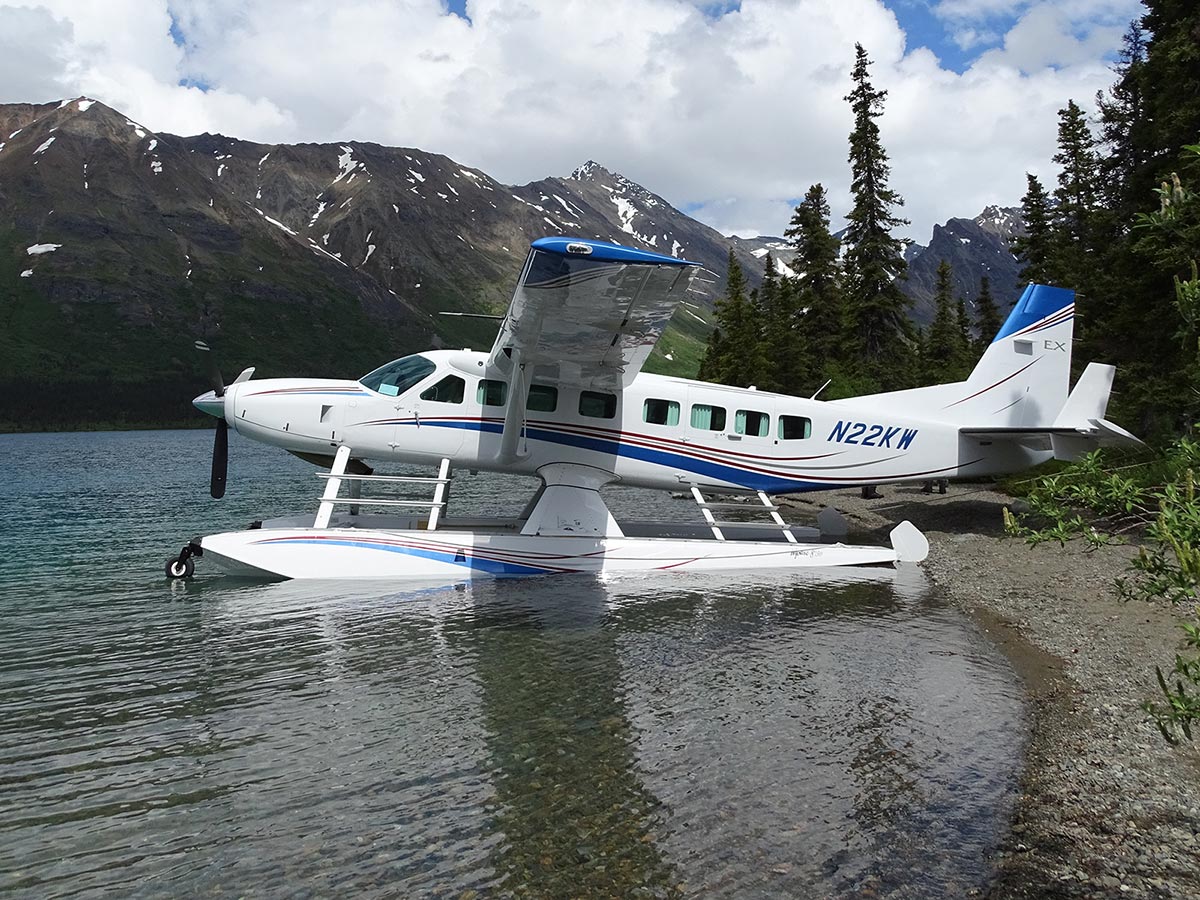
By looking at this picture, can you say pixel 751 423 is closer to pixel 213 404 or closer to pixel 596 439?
pixel 596 439

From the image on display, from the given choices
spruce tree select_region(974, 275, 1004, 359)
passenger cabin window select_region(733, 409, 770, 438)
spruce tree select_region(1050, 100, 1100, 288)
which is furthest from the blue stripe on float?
spruce tree select_region(974, 275, 1004, 359)

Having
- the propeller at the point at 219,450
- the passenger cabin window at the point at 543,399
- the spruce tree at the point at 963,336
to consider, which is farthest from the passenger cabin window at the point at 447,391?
the spruce tree at the point at 963,336

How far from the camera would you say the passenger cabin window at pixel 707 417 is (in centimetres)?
1549

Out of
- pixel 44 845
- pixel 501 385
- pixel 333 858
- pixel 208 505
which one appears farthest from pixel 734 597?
pixel 208 505

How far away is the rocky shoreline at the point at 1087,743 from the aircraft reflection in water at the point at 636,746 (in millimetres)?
285

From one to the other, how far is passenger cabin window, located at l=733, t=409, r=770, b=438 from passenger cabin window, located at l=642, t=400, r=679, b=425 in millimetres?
1241

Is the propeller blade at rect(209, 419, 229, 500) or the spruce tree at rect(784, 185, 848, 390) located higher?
the spruce tree at rect(784, 185, 848, 390)

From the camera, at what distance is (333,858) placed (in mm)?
4625

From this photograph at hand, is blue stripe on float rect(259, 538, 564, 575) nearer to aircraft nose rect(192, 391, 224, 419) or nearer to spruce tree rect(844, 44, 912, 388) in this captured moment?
aircraft nose rect(192, 391, 224, 419)

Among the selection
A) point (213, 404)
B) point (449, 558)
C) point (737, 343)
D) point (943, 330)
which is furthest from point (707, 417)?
point (943, 330)

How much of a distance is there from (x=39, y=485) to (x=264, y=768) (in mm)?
35334

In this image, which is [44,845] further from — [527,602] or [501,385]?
[501,385]

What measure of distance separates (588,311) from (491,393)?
417cm

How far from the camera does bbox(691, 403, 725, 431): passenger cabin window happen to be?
15492mm
